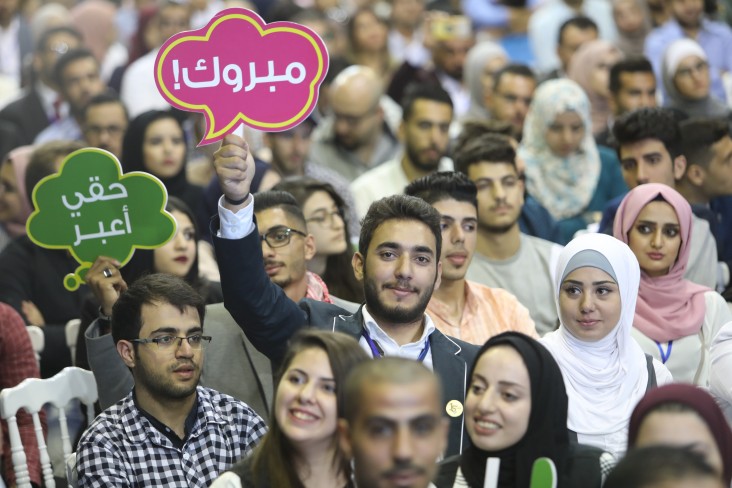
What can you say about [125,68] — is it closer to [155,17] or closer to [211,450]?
[155,17]

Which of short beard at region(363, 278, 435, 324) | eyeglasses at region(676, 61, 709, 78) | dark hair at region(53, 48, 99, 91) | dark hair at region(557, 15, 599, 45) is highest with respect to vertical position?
dark hair at region(557, 15, 599, 45)

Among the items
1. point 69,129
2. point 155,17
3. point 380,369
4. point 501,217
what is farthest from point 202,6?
point 380,369

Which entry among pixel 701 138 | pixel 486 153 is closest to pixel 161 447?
pixel 486 153

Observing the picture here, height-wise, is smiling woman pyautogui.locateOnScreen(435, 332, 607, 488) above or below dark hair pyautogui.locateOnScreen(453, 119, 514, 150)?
below

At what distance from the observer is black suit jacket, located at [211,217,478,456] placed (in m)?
3.86

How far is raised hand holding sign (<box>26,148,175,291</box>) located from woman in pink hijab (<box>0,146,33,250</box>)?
5.60 ft

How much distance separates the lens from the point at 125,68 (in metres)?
9.54

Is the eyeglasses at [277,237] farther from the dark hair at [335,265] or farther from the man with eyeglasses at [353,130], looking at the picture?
the man with eyeglasses at [353,130]

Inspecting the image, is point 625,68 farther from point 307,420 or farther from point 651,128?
point 307,420

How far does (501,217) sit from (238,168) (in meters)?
1.97

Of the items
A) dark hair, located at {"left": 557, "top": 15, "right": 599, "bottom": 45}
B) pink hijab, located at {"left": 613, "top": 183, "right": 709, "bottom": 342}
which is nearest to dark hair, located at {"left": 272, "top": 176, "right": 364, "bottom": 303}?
pink hijab, located at {"left": 613, "top": 183, "right": 709, "bottom": 342}

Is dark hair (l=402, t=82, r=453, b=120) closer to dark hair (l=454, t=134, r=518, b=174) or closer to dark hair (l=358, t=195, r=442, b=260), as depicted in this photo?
dark hair (l=454, t=134, r=518, b=174)

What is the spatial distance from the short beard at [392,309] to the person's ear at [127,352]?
750 mm

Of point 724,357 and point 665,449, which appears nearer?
point 665,449
